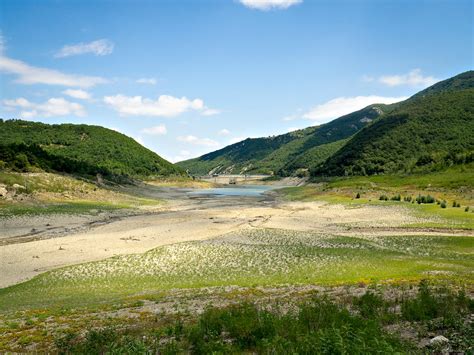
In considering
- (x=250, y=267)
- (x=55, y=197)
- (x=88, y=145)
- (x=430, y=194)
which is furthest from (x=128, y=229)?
(x=88, y=145)

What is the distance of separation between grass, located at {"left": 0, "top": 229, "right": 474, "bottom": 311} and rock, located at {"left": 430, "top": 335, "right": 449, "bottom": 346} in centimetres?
1041

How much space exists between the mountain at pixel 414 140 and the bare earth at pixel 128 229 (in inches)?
2804

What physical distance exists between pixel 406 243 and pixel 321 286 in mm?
16673

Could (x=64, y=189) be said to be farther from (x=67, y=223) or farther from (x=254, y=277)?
(x=254, y=277)

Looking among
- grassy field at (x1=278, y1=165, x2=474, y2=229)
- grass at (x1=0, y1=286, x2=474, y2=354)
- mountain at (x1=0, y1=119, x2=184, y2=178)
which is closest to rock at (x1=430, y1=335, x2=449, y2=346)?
grass at (x1=0, y1=286, x2=474, y2=354)

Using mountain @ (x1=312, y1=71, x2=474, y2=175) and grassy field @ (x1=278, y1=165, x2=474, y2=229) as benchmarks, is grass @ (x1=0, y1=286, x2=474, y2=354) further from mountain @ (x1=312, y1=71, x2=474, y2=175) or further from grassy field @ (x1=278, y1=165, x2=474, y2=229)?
mountain @ (x1=312, y1=71, x2=474, y2=175)

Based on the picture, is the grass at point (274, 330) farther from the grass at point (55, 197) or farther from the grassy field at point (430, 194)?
the grass at point (55, 197)

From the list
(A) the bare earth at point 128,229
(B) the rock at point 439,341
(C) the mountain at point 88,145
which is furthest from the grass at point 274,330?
(C) the mountain at point 88,145

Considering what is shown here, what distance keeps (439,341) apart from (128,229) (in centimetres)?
3771

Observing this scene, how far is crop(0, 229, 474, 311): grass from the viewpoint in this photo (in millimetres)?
19562

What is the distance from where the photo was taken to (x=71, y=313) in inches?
594

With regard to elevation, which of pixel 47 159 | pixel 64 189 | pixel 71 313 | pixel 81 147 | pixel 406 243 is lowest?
pixel 406 243

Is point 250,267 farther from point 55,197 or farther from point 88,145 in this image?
point 88,145

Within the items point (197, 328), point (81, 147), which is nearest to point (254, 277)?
point (197, 328)
